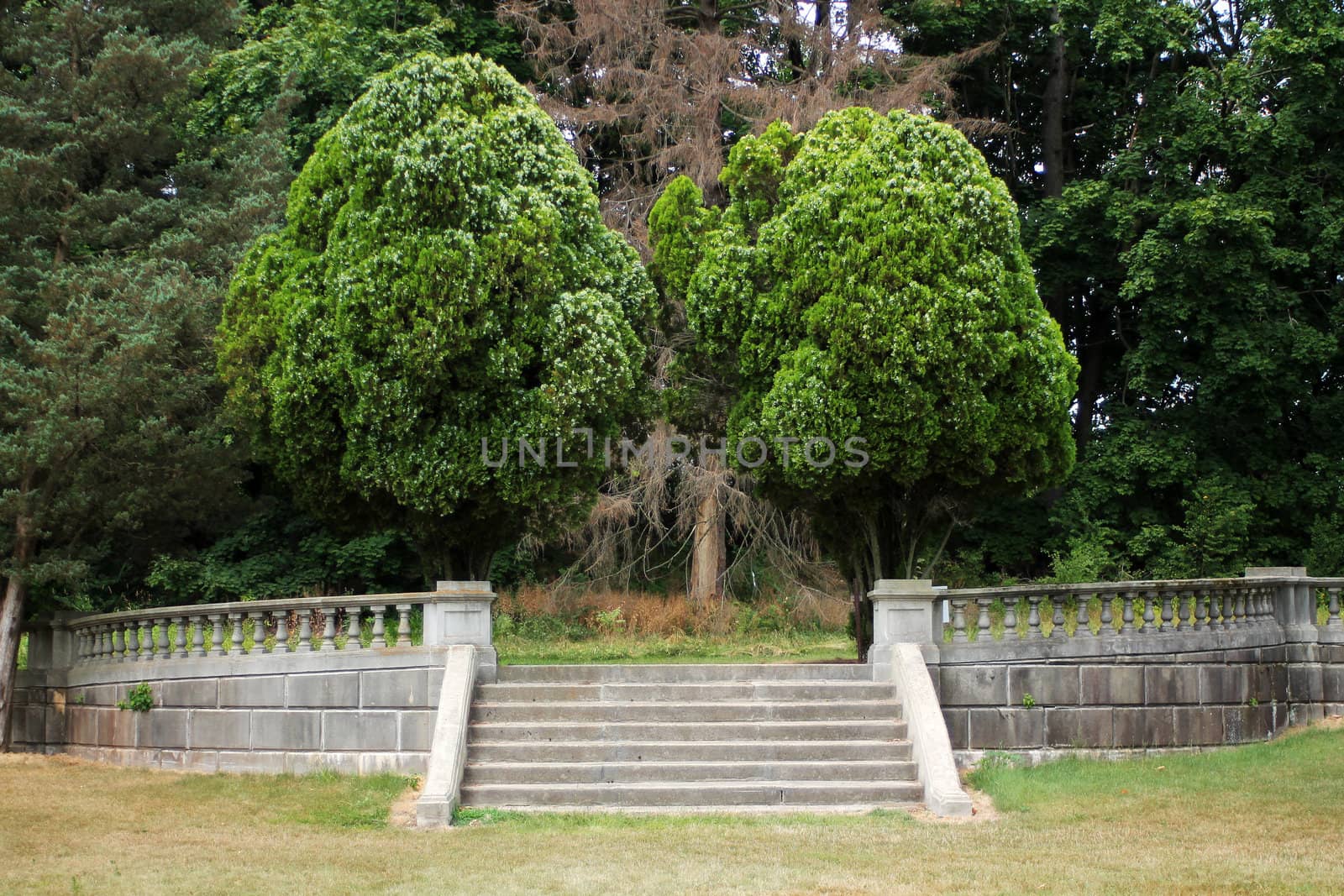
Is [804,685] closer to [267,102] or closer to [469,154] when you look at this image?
[469,154]

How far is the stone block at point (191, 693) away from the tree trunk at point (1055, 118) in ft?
62.4

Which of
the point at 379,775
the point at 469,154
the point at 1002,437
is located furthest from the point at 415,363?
the point at 1002,437

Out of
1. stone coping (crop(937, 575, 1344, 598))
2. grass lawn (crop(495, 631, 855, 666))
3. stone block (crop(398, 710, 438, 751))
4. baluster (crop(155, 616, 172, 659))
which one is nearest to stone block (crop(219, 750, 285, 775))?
stone block (crop(398, 710, 438, 751))

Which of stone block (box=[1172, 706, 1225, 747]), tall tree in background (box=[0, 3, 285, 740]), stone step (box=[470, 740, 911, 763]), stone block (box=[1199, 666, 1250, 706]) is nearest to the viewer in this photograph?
stone step (box=[470, 740, 911, 763])

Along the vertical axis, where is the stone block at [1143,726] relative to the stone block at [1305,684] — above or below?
below

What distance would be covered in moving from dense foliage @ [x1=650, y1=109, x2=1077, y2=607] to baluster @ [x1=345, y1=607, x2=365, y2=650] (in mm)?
4454

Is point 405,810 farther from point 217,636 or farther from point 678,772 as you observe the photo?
point 217,636

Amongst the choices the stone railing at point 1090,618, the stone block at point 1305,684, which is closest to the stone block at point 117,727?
the stone railing at point 1090,618

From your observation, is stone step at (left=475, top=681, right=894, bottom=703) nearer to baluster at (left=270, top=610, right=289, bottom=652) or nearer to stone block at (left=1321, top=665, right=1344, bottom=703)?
baluster at (left=270, top=610, right=289, bottom=652)

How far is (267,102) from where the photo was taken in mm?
22578

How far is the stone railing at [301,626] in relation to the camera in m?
13.2

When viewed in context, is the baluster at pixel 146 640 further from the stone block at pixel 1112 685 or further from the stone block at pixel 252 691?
the stone block at pixel 1112 685

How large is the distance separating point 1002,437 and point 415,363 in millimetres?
6243

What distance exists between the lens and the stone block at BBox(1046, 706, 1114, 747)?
13.7 m
